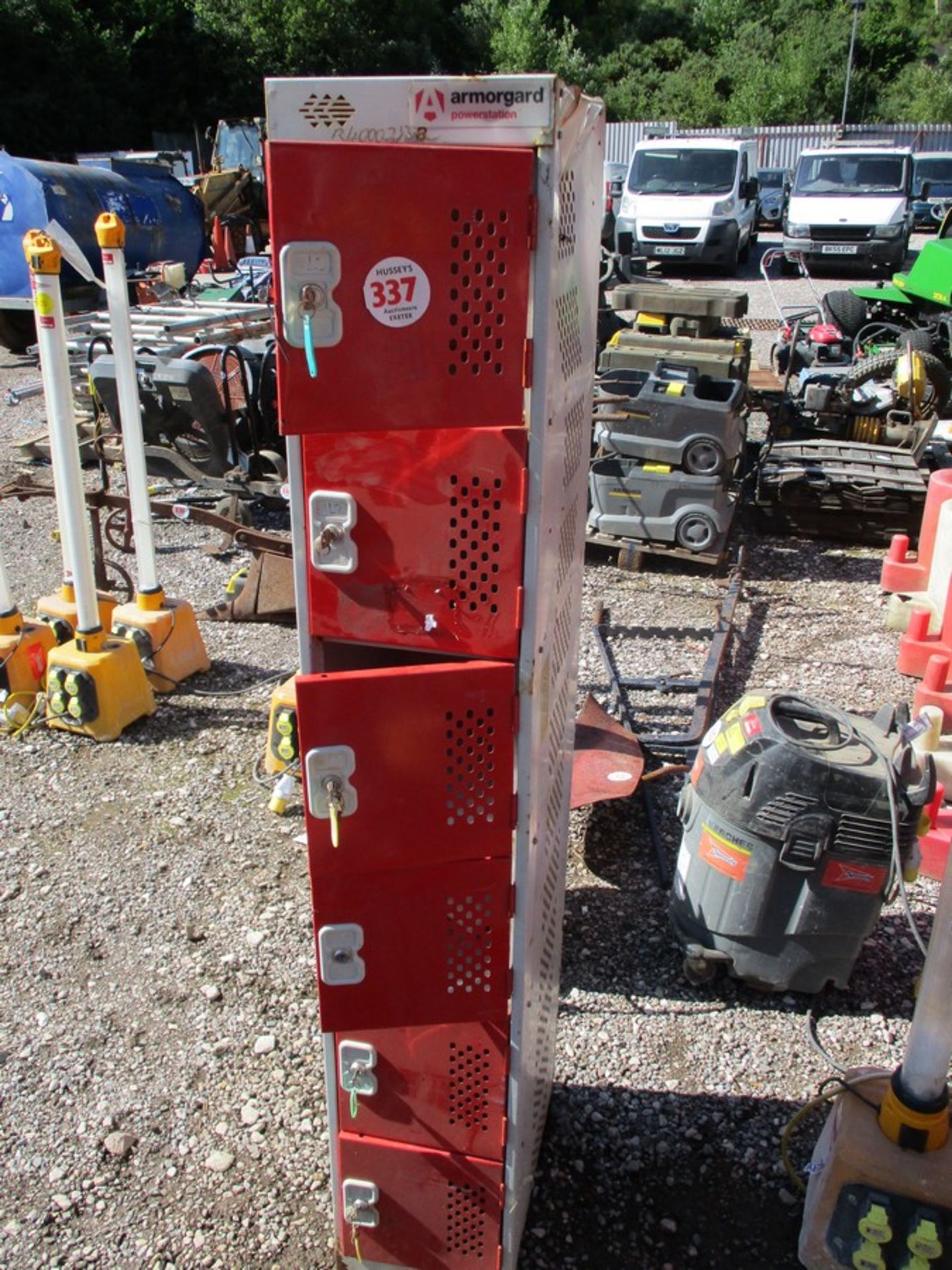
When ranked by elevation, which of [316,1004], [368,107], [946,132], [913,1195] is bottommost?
[316,1004]

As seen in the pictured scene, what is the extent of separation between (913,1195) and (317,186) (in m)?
2.41

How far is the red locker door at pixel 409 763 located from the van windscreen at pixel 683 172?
18359mm

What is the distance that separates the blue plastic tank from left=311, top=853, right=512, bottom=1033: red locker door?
10.9 meters

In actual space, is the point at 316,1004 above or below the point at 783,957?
below

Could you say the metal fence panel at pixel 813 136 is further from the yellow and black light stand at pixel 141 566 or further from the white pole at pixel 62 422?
the white pole at pixel 62 422

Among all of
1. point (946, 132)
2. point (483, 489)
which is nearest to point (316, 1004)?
point (483, 489)

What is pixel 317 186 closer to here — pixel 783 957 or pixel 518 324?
pixel 518 324

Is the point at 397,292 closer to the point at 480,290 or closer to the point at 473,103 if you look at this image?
the point at 480,290

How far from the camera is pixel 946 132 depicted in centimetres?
3206

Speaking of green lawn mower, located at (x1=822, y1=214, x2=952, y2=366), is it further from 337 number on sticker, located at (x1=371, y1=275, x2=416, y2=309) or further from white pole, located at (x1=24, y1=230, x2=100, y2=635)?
337 number on sticker, located at (x1=371, y1=275, x2=416, y2=309)

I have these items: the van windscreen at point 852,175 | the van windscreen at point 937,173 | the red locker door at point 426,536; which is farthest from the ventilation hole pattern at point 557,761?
the van windscreen at point 937,173

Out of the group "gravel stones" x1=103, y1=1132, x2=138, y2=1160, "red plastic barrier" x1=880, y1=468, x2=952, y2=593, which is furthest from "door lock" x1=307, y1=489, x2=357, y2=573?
"red plastic barrier" x1=880, y1=468, x2=952, y2=593

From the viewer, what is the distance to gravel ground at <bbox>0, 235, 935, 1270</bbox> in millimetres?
2596

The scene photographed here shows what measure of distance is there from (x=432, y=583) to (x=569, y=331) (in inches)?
22.0
